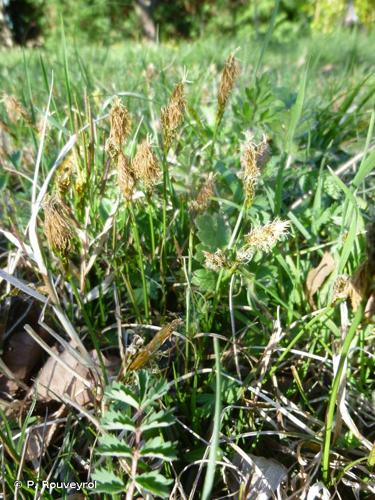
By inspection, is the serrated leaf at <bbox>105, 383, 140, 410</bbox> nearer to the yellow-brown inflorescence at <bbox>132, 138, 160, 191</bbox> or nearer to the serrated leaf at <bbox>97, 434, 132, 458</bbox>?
the serrated leaf at <bbox>97, 434, 132, 458</bbox>

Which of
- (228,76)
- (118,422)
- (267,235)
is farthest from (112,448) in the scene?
(228,76)

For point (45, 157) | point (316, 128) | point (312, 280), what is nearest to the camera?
point (312, 280)

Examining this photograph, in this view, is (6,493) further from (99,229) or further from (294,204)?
(294,204)

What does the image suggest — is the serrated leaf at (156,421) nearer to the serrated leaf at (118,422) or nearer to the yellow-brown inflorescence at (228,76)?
the serrated leaf at (118,422)

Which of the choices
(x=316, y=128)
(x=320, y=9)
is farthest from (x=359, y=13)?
(x=316, y=128)

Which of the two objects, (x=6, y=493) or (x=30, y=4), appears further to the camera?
(x=30, y=4)

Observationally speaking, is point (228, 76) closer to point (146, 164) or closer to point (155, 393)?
point (146, 164)
